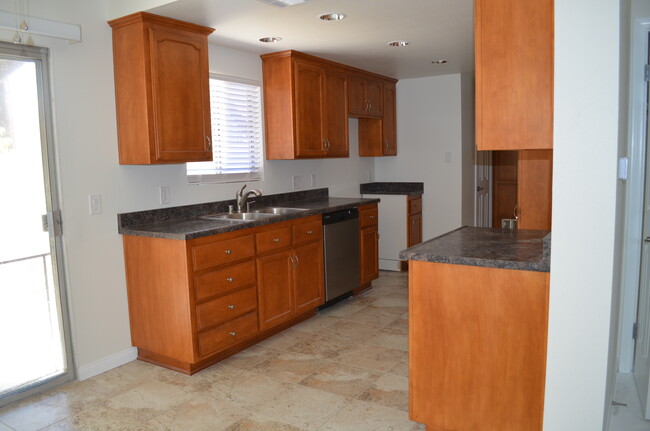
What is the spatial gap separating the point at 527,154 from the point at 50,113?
3.06 m

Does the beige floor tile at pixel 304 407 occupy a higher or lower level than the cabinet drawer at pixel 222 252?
lower

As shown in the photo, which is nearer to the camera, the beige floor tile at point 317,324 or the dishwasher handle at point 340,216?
the beige floor tile at point 317,324

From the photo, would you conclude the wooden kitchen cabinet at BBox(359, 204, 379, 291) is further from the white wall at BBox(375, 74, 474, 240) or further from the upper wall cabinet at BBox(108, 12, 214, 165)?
the upper wall cabinet at BBox(108, 12, 214, 165)

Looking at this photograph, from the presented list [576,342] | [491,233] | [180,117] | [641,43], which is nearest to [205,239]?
[180,117]

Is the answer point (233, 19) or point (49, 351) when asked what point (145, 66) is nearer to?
point (233, 19)

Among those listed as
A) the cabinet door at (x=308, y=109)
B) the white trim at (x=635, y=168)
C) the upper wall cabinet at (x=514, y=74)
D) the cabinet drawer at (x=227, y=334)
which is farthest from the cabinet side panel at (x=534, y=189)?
the cabinet drawer at (x=227, y=334)

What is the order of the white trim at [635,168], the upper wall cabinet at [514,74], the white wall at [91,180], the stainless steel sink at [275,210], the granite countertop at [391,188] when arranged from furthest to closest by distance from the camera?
the granite countertop at [391,188] → the stainless steel sink at [275,210] → the white wall at [91,180] → the white trim at [635,168] → the upper wall cabinet at [514,74]

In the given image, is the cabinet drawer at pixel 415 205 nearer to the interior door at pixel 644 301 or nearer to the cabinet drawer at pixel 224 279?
the cabinet drawer at pixel 224 279

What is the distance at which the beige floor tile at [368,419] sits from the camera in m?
2.50

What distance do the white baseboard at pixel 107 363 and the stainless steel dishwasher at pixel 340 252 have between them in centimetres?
165

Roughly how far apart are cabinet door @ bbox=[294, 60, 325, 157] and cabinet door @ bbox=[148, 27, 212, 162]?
3.39 ft

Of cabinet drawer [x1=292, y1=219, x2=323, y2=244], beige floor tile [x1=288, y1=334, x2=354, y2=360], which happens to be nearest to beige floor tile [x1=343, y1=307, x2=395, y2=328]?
beige floor tile [x1=288, y1=334, x2=354, y2=360]

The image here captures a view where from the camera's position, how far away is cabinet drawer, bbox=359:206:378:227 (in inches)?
189

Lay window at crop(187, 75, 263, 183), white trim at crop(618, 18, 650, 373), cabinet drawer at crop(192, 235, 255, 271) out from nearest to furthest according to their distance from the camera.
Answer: white trim at crop(618, 18, 650, 373) → cabinet drawer at crop(192, 235, 255, 271) → window at crop(187, 75, 263, 183)
